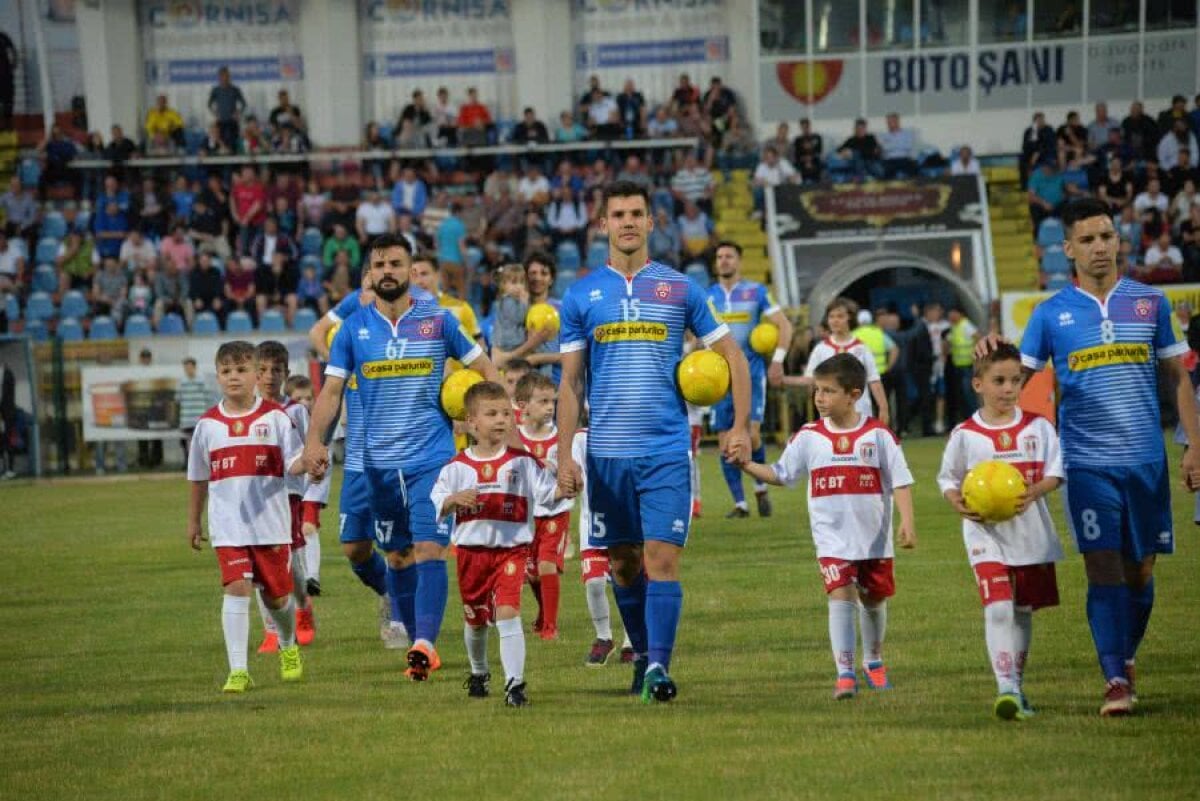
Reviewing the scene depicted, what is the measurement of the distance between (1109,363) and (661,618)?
238cm

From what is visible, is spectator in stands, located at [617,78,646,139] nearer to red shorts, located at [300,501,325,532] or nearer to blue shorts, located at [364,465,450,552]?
red shorts, located at [300,501,325,532]

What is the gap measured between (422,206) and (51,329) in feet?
23.6

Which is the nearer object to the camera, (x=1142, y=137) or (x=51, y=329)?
(x=51, y=329)

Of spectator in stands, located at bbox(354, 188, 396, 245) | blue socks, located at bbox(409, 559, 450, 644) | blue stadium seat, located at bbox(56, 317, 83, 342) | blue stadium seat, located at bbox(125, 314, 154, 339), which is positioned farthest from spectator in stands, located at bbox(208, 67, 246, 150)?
blue socks, located at bbox(409, 559, 450, 644)

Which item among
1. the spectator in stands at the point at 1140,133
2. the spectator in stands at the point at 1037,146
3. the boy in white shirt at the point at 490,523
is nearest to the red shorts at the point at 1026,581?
the boy in white shirt at the point at 490,523

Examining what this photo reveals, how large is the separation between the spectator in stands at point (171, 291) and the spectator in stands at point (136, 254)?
2.04 ft

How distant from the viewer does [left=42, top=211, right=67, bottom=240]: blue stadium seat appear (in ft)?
114

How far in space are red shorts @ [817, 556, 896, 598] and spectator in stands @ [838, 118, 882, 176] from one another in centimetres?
2641

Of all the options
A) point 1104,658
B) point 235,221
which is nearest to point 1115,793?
point 1104,658

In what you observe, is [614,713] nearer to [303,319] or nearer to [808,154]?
[303,319]

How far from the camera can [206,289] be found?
102ft

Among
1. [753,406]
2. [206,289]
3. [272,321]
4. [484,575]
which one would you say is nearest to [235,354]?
[484,575]

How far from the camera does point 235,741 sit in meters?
8.08

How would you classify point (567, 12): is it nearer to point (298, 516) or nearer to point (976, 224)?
point (976, 224)
